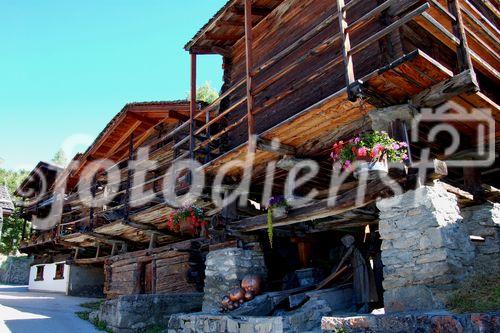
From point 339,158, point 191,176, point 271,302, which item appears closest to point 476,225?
point 339,158

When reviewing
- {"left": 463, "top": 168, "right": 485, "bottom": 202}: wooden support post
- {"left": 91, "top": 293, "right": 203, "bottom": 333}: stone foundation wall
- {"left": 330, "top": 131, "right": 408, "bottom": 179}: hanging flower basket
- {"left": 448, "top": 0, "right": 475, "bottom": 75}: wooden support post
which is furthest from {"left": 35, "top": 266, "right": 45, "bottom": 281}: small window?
{"left": 448, "top": 0, "right": 475, "bottom": 75}: wooden support post

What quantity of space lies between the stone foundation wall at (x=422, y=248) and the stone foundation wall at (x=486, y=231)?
2.42 feet

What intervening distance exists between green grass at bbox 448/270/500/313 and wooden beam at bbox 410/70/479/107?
244 cm

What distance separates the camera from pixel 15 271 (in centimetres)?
2773

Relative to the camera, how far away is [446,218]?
18.5ft

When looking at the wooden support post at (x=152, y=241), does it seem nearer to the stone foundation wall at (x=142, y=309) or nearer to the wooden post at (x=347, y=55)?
the stone foundation wall at (x=142, y=309)

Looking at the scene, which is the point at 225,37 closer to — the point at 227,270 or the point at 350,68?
the point at 350,68

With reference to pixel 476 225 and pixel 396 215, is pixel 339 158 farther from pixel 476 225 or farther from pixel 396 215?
pixel 476 225

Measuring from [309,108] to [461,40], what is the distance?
230cm

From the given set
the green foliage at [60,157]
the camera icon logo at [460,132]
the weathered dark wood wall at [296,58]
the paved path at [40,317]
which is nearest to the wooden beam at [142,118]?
the weathered dark wood wall at [296,58]

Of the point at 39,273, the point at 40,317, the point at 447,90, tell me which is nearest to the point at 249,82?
the point at 447,90

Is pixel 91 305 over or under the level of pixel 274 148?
under

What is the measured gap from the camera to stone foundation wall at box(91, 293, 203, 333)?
975cm

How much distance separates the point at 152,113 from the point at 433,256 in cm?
966
